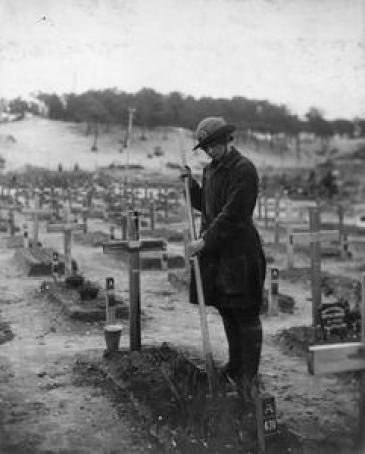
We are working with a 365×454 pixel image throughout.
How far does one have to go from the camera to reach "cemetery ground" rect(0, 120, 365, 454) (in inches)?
180

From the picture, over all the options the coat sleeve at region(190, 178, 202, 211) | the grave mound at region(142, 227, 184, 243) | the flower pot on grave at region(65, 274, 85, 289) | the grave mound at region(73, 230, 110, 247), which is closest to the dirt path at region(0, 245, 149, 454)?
the flower pot on grave at region(65, 274, 85, 289)

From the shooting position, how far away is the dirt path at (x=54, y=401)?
4.74 meters

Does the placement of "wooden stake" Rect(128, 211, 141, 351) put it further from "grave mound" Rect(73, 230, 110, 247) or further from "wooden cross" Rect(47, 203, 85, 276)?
"grave mound" Rect(73, 230, 110, 247)

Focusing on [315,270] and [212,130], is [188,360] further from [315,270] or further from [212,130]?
[315,270]

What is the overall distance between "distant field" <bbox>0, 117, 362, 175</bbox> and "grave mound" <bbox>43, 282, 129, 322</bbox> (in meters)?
32.3

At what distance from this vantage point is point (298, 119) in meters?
48.9

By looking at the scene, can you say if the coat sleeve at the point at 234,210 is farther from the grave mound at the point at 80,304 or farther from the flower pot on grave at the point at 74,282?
the flower pot on grave at the point at 74,282

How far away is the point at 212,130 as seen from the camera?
494 centimetres

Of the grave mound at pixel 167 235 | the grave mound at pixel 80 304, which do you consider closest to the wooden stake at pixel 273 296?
the grave mound at pixel 80 304

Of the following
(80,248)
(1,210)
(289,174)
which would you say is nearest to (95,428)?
(80,248)

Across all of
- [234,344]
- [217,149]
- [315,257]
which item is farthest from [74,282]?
[217,149]

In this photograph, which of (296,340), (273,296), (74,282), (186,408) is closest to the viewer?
(186,408)

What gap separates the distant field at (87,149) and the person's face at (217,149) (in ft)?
124

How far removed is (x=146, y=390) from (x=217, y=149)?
1.95 metres
